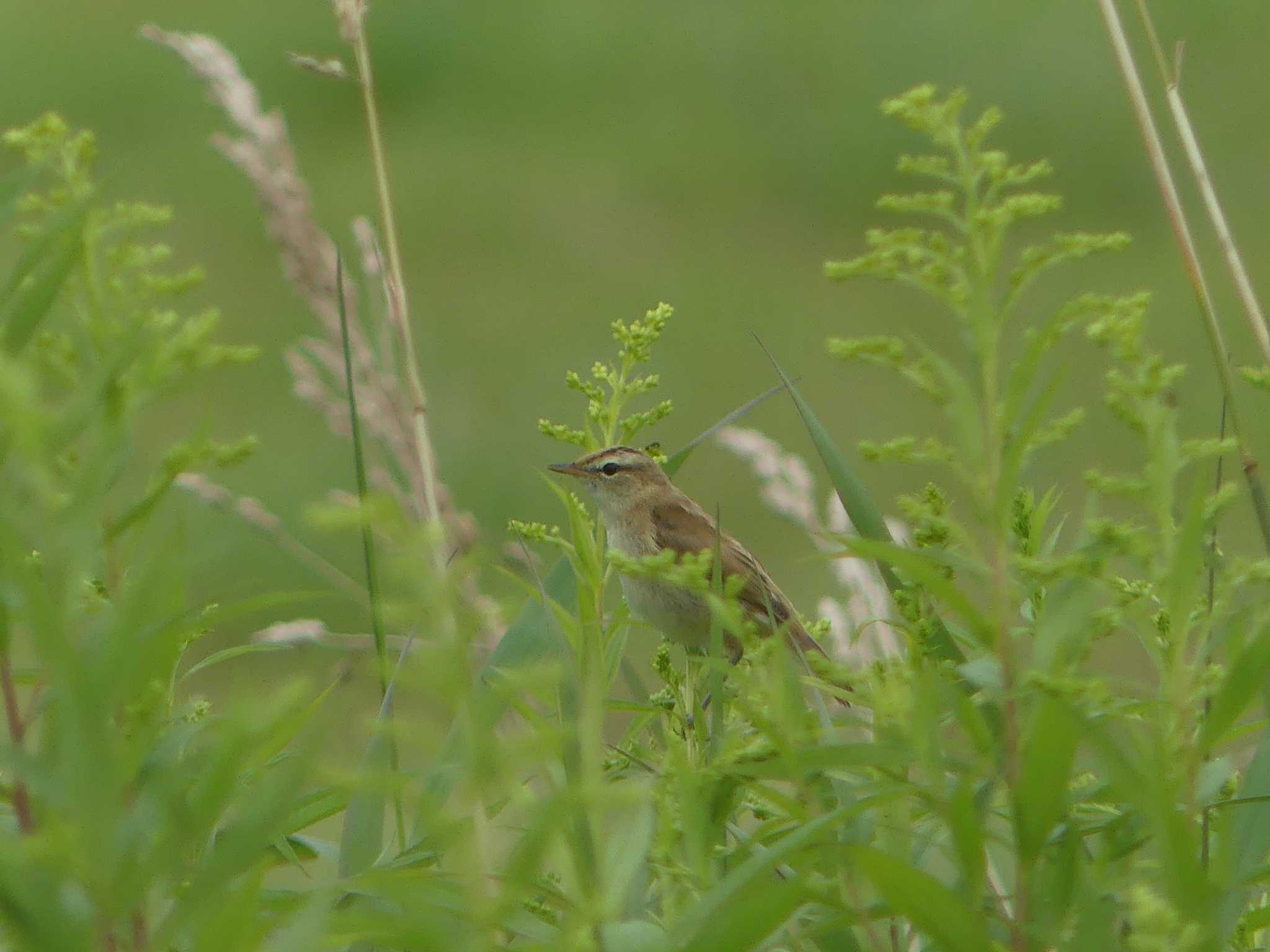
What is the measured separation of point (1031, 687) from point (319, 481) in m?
7.10

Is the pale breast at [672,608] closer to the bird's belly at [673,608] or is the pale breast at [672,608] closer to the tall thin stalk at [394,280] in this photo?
the bird's belly at [673,608]

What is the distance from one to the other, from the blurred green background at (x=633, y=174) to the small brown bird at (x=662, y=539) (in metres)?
2.87

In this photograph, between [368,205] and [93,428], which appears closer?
[93,428]

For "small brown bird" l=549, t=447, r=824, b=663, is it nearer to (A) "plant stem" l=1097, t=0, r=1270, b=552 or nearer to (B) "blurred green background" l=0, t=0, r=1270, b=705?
(A) "plant stem" l=1097, t=0, r=1270, b=552

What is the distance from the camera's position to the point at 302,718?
4.29 feet

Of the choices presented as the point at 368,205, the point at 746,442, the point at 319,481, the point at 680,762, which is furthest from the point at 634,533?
the point at 368,205

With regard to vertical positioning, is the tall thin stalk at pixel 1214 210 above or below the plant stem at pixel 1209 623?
above

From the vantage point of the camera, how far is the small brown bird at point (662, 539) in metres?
4.27

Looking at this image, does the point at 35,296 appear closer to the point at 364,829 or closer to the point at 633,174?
the point at 364,829

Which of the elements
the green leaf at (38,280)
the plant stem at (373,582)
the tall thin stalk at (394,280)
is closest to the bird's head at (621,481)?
the tall thin stalk at (394,280)

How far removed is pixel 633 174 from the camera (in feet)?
34.0

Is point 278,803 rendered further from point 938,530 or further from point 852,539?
point 938,530

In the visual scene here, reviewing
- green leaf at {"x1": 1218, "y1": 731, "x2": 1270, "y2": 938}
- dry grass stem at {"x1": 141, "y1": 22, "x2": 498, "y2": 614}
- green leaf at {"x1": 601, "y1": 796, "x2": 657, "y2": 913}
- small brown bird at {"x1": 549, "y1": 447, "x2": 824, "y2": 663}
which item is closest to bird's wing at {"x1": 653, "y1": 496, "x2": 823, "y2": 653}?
small brown bird at {"x1": 549, "y1": 447, "x2": 824, "y2": 663}

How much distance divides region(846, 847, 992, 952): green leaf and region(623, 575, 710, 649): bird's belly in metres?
2.84
